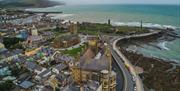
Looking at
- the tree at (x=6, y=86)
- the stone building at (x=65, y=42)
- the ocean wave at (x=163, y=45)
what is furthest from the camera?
the ocean wave at (x=163, y=45)

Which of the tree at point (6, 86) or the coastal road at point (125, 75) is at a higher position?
the tree at point (6, 86)

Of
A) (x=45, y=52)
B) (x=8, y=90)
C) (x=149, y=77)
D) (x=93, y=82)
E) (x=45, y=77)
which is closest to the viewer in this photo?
(x=93, y=82)

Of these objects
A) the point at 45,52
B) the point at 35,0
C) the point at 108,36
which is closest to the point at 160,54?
the point at 108,36

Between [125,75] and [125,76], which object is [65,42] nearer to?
[125,75]

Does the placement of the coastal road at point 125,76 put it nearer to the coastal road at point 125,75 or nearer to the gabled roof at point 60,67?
the coastal road at point 125,75

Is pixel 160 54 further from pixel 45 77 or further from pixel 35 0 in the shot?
pixel 35 0

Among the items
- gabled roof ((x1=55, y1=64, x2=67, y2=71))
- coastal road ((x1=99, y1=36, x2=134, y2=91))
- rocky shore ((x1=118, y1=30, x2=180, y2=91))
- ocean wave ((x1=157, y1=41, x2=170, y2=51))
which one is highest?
gabled roof ((x1=55, y1=64, x2=67, y2=71))

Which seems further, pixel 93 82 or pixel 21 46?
pixel 21 46

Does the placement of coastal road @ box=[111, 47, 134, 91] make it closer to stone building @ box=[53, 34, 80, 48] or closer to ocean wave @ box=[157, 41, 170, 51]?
stone building @ box=[53, 34, 80, 48]

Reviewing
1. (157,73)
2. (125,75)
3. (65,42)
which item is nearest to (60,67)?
(125,75)

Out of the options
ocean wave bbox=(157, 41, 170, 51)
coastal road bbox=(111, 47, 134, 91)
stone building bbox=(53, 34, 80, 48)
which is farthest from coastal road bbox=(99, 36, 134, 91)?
ocean wave bbox=(157, 41, 170, 51)

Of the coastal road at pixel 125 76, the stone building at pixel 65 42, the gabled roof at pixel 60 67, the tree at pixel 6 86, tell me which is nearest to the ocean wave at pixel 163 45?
the coastal road at pixel 125 76
